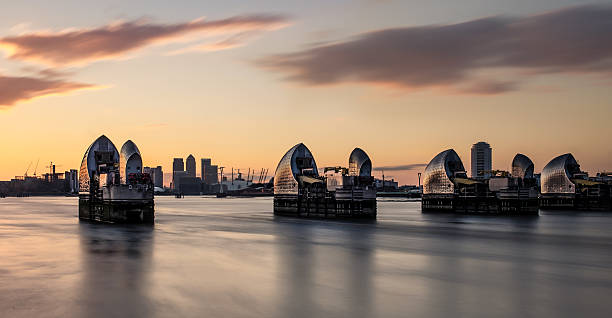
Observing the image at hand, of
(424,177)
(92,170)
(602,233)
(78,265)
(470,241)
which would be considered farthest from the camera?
(424,177)

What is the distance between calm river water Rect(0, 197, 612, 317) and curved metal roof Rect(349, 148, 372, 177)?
197 ft

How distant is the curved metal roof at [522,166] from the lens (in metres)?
163

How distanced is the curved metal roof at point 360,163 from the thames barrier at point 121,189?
46.1 meters

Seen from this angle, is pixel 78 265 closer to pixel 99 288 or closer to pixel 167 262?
pixel 167 262

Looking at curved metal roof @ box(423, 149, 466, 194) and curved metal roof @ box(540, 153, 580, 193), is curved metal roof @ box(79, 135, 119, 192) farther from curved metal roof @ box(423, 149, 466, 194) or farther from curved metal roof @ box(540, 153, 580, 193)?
curved metal roof @ box(540, 153, 580, 193)

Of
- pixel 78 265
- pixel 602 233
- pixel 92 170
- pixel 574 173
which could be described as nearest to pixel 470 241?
pixel 602 233

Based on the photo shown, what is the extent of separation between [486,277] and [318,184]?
87.5m

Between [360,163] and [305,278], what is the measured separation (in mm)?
91319

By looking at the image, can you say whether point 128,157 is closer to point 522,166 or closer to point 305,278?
point 305,278

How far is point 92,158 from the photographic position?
111938 mm

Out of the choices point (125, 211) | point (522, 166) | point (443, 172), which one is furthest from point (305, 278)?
point (522, 166)

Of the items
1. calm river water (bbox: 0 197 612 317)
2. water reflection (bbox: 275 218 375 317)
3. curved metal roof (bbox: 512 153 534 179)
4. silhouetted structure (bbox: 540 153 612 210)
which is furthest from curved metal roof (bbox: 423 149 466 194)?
water reflection (bbox: 275 218 375 317)

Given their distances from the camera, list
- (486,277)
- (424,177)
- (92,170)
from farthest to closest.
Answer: (424,177) < (92,170) < (486,277)

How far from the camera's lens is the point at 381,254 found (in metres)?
52.0
